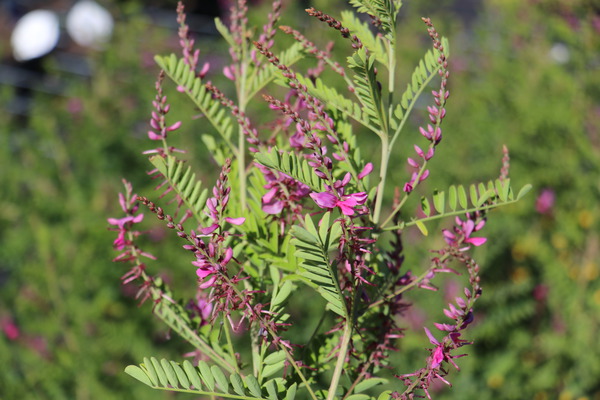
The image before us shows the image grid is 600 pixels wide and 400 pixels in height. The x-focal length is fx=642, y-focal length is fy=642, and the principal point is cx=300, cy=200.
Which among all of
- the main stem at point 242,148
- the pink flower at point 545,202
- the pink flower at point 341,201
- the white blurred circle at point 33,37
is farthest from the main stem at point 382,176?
the white blurred circle at point 33,37

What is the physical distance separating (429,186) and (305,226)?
2.74 m

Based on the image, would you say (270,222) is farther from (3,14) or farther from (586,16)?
(3,14)

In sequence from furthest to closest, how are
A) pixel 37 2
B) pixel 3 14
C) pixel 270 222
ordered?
1. pixel 37 2
2. pixel 3 14
3. pixel 270 222

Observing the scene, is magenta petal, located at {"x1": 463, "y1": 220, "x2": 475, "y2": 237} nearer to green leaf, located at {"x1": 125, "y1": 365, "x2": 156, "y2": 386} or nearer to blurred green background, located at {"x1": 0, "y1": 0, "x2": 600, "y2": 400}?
green leaf, located at {"x1": 125, "y1": 365, "x2": 156, "y2": 386}

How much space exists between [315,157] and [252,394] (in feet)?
1.10

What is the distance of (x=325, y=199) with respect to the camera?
2.61ft

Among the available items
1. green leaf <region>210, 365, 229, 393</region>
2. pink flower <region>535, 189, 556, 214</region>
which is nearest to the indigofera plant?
green leaf <region>210, 365, 229, 393</region>

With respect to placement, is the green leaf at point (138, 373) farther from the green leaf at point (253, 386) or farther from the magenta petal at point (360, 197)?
the magenta petal at point (360, 197)

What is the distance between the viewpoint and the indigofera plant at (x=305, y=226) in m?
0.83

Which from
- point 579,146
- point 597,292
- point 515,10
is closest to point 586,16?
point 579,146

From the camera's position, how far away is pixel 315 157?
78 cm

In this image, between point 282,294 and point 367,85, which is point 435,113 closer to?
point 367,85

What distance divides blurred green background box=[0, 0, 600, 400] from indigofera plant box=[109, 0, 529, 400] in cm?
191

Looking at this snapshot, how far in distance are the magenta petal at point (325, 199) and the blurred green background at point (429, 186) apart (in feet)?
7.11
